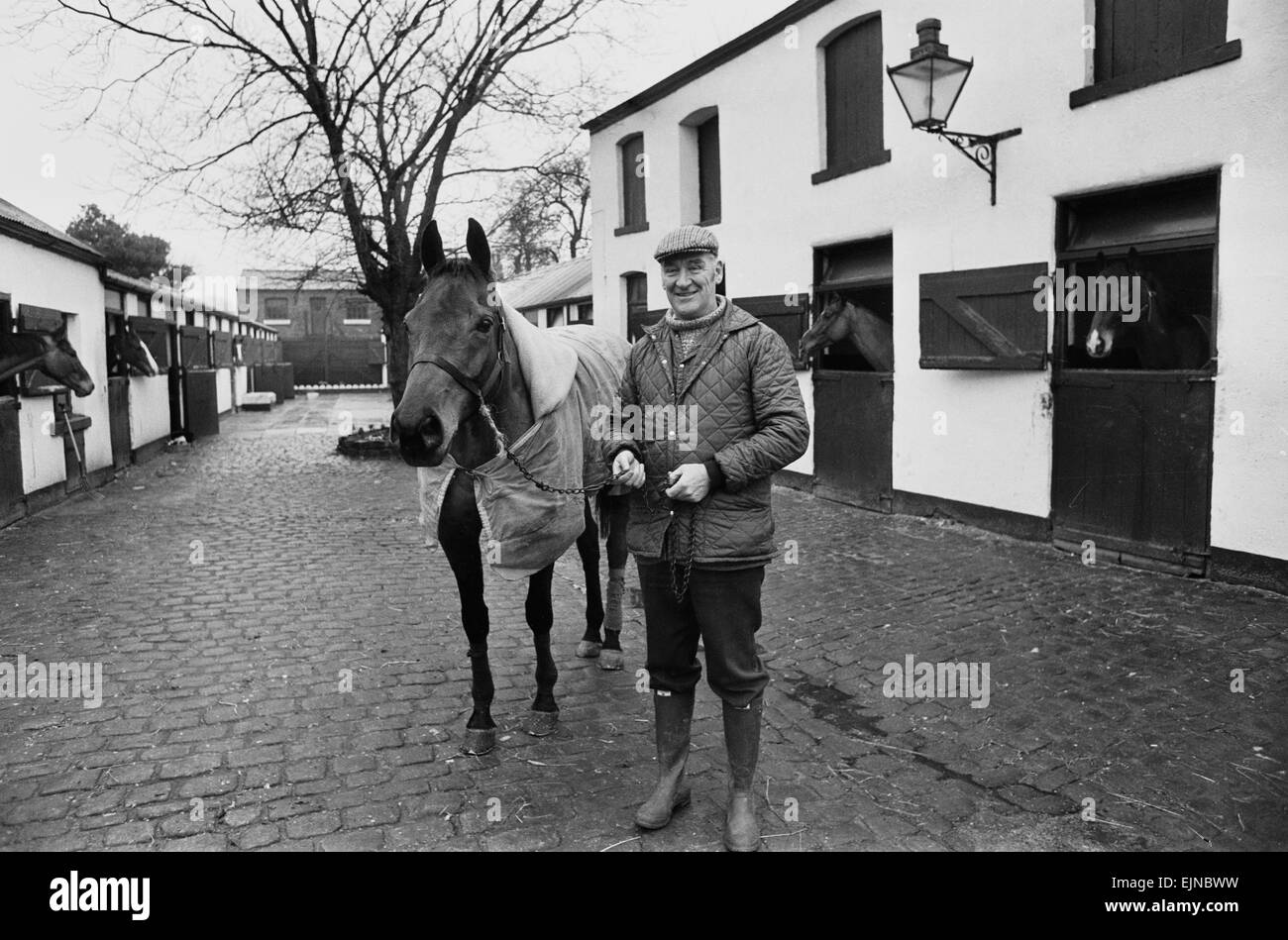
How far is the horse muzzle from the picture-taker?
3.17 metres

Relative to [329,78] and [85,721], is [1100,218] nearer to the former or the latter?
[85,721]

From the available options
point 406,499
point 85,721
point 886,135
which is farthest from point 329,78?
point 85,721

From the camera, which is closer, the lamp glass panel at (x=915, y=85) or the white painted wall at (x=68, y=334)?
the lamp glass panel at (x=915, y=85)

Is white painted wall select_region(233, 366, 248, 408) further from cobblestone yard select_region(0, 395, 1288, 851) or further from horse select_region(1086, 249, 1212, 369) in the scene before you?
horse select_region(1086, 249, 1212, 369)

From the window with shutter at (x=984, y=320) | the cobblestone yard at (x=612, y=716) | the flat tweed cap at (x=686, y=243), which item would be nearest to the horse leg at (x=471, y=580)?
the cobblestone yard at (x=612, y=716)

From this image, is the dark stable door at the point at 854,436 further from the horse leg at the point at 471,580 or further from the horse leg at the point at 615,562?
the horse leg at the point at 471,580

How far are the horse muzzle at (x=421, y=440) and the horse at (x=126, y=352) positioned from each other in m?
13.1

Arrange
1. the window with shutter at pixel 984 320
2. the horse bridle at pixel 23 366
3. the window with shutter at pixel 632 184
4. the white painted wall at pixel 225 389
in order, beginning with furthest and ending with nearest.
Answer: the white painted wall at pixel 225 389
the window with shutter at pixel 632 184
the horse bridle at pixel 23 366
the window with shutter at pixel 984 320

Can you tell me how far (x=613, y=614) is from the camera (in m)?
5.53

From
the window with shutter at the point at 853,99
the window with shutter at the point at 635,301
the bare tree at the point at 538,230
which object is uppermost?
the bare tree at the point at 538,230

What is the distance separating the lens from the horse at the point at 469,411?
129 inches

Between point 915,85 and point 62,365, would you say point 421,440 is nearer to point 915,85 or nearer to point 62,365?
point 915,85

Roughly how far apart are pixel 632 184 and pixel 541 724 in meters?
13.6

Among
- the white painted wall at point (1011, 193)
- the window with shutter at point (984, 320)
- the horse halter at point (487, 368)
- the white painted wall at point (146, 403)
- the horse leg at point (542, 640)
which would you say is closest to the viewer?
the horse halter at point (487, 368)
